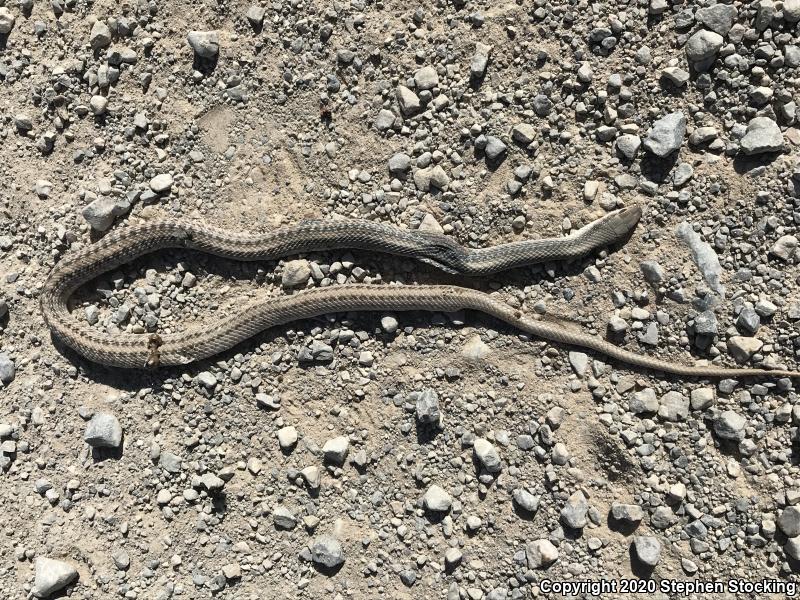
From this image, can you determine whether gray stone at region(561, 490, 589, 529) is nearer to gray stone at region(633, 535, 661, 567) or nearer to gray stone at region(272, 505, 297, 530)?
gray stone at region(633, 535, 661, 567)

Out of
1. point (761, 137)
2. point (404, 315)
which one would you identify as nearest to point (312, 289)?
point (404, 315)

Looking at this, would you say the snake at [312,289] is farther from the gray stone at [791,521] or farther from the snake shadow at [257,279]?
the gray stone at [791,521]

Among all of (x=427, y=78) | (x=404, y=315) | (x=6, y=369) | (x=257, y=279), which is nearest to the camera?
(x=427, y=78)

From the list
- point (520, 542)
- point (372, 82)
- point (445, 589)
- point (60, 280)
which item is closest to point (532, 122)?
point (372, 82)

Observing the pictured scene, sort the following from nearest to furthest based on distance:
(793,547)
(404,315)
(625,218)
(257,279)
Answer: (793,547) → (625,218) → (404,315) → (257,279)

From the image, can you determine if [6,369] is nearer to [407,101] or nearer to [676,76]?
[407,101]

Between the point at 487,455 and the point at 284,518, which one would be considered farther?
the point at 284,518

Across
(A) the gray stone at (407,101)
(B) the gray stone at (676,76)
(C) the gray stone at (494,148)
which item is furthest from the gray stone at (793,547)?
(A) the gray stone at (407,101)
